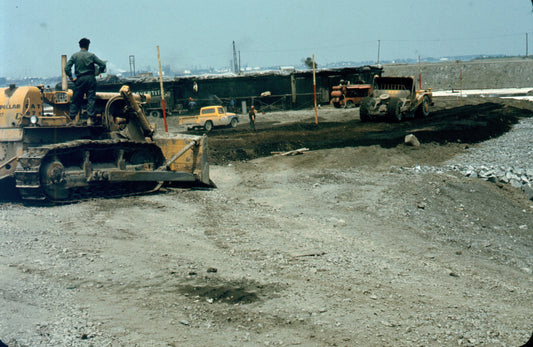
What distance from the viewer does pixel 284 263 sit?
25.5ft

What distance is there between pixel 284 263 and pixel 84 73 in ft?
20.3

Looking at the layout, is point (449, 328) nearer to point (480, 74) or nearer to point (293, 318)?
point (293, 318)

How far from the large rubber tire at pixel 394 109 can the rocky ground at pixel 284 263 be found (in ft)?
33.5

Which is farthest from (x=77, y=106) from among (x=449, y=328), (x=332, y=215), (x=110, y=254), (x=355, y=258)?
(x=449, y=328)

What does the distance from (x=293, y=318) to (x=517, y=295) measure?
11.1ft

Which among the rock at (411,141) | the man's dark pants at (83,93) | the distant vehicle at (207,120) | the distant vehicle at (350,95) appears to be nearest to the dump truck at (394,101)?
the rock at (411,141)

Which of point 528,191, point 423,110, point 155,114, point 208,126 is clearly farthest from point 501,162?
point 155,114

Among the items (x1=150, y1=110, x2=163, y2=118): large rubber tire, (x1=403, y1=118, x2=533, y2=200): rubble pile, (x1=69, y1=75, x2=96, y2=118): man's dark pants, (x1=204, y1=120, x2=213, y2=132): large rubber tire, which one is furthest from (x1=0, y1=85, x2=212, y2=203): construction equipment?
(x1=150, y1=110, x2=163, y2=118): large rubber tire

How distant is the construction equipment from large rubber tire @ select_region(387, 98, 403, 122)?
1527cm

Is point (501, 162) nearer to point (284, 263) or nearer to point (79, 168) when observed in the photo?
point (284, 263)

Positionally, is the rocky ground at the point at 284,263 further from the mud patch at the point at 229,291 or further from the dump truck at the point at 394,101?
the dump truck at the point at 394,101

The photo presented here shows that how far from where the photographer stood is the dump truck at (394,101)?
2642cm

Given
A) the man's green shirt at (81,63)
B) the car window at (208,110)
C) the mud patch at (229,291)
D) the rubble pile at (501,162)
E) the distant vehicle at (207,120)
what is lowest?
the rubble pile at (501,162)

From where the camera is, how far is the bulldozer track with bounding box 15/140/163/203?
408 inches
